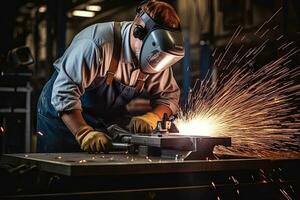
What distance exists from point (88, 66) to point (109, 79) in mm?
220

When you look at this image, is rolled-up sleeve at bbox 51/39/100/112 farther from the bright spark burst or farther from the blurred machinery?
the blurred machinery

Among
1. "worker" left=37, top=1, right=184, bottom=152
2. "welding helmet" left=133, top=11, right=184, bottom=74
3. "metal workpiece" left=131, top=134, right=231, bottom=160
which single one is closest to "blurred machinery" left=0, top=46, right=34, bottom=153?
"worker" left=37, top=1, right=184, bottom=152

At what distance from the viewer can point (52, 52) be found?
21.6 feet

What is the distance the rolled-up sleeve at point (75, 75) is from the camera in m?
2.98

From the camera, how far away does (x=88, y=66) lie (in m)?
3.04

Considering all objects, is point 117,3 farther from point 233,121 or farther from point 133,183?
point 133,183

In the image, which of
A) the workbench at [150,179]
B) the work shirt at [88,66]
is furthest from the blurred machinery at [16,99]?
the workbench at [150,179]

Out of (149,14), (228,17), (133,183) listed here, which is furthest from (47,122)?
(228,17)

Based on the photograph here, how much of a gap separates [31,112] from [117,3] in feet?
17.3

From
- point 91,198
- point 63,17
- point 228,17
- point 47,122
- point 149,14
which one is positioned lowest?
point 91,198

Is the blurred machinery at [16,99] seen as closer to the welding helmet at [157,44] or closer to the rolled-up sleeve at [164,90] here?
the rolled-up sleeve at [164,90]

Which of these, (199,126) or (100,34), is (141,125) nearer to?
(199,126)

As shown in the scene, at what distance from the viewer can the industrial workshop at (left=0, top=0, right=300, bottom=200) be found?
2.34m

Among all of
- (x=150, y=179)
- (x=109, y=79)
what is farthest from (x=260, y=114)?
(x=150, y=179)
